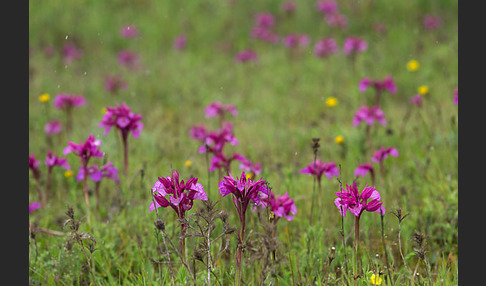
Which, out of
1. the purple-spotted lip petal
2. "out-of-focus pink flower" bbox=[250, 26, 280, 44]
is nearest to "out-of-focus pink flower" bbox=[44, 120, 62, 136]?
the purple-spotted lip petal

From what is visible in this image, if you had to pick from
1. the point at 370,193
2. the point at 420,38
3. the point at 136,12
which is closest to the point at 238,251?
the point at 370,193

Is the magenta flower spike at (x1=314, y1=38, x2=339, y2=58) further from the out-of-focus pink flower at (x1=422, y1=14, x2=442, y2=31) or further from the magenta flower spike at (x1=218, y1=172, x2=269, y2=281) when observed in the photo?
the magenta flower spike at (x1=218, y1=172, x2=269, y2=281)

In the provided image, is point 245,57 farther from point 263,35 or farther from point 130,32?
point 130,32

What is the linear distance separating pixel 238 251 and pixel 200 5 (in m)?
8.73

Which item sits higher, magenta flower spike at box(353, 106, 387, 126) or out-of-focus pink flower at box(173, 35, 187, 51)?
out-of-focus pink flower at box(173, 35, 187, 51)

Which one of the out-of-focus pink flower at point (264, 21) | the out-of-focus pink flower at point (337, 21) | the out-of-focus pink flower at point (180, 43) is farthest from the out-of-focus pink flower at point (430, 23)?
the out-of-focus pink flower at point (180, 43)

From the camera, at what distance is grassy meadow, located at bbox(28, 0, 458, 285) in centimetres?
280

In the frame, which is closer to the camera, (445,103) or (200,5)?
(445,103)

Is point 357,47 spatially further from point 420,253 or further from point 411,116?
point 420,253

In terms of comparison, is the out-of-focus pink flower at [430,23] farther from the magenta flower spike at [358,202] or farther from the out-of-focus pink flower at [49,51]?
the magenta flower spike at [358,202]

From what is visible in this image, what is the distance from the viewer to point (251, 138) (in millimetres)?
5402

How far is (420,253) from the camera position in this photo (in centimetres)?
215

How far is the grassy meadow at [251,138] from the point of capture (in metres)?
2.80

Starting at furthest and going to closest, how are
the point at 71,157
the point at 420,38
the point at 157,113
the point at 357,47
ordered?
1. the point at 420,38
2. the point at 357,47
3. the point at 157,113
4. the point at 71,157
